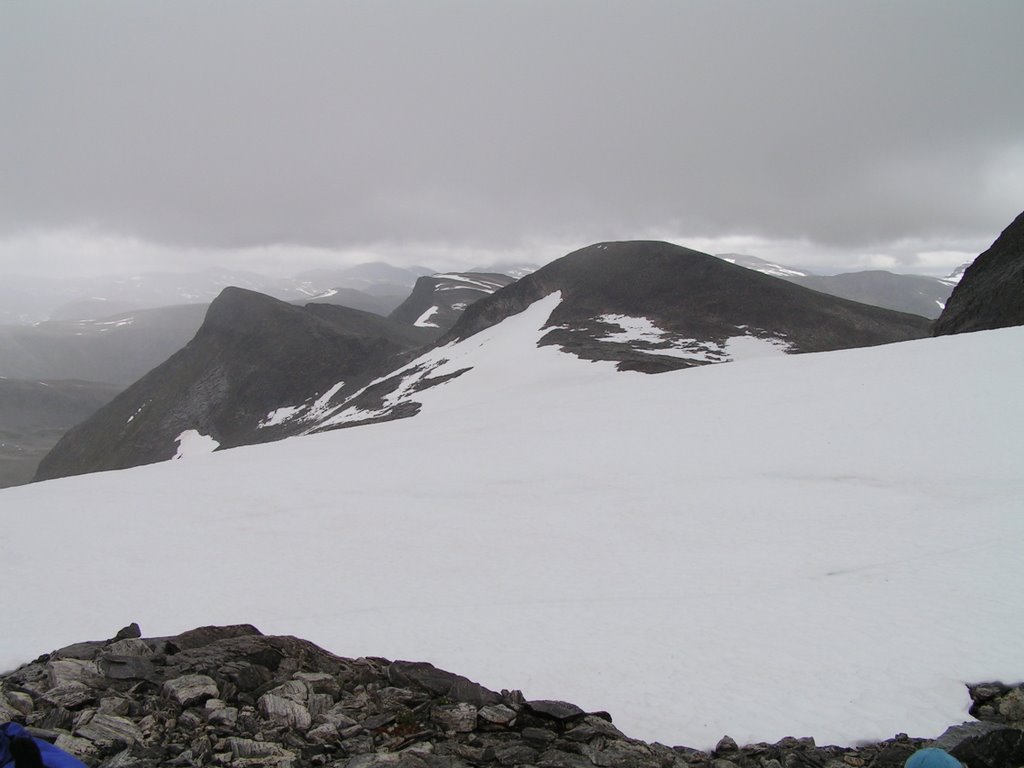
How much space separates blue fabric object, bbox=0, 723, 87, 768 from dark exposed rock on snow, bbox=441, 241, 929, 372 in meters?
39.5

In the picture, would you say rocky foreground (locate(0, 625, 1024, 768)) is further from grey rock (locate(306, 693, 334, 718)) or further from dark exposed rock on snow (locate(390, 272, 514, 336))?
dark exposed rock on snow (locate(390, 272, 514, 336))

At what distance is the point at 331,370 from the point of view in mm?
83375

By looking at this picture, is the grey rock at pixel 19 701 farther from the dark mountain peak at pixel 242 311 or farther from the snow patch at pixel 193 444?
the dark mountain peak at pixel 242 311

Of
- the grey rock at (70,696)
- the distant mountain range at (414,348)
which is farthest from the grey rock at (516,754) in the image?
the distant mountain range at (414,348)

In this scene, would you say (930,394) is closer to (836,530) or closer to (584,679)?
(836,530)

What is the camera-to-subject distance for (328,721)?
6699mm

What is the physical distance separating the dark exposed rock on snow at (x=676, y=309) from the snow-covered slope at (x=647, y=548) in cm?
2143

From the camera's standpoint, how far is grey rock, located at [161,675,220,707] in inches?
270

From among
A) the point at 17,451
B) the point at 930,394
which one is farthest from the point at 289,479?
the point at 17,451

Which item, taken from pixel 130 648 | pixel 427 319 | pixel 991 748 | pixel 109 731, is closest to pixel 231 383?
pixel 427 319

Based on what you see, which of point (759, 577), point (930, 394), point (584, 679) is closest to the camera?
point (584, 679)

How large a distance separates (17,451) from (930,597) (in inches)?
9160

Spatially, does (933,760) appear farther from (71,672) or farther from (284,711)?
(71,672)

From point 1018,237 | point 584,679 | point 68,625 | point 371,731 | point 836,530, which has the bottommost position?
point 68,625
